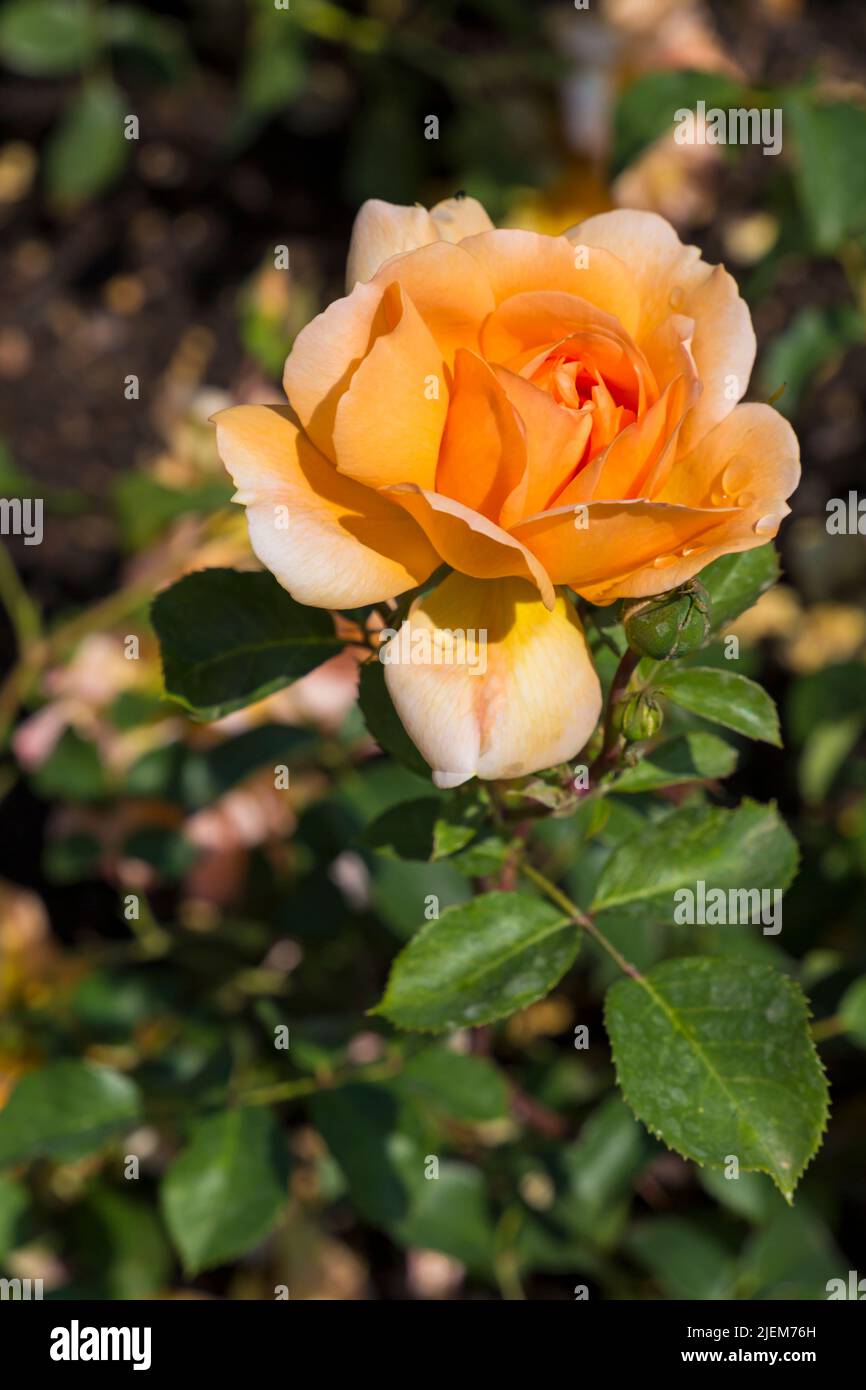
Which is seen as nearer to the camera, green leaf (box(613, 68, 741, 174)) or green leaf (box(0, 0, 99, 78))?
green leaf (box(613, 68, 741, 174))

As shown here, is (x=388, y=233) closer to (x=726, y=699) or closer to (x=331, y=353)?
(x=331, y=353)

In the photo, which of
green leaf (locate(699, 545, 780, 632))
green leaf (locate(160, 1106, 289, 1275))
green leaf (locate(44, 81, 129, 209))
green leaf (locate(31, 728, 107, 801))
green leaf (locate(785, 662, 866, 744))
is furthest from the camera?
green leaf (locate(44, 81, 129, 209))

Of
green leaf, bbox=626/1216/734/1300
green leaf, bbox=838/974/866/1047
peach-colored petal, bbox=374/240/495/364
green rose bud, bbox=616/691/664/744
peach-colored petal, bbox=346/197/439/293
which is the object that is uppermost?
peach-colored petal, bbox=346/197/439/293

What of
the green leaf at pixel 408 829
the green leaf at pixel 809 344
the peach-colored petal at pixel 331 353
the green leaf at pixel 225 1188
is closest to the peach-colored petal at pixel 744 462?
the peach-colored petal at pixel 331 353

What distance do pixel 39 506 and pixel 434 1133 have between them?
1.37m

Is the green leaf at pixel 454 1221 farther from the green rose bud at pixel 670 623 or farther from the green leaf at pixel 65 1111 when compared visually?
the green rose bud at pixel 670 623

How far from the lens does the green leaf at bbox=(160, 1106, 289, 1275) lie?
138 centimetres

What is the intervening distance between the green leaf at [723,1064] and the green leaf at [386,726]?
0.24m

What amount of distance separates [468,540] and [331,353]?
156 millimetres

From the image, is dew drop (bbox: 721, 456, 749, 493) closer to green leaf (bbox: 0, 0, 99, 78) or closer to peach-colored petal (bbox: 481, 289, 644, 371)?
peach-colored petal (bbox: 481, 289, 644, 371)

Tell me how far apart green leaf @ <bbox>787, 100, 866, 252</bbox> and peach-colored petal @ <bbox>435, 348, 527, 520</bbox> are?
3.93ft

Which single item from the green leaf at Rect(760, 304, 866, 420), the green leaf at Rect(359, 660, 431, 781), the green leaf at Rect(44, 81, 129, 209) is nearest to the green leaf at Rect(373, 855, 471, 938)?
the green leaf at Rect(359, 660, 431, 781)

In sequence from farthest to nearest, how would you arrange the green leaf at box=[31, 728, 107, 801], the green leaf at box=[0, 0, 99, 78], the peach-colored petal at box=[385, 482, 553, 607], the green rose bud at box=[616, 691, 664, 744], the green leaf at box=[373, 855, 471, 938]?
the green leaf at box=[0, 0, 99, 78] → the green leaf at box=[31, 728, 107, 801] → the green leaf at box=[373, 855, 471, 938] → the green rose bud at box=[616, 691, 664, 744] → the peach-colored petal at box=[385, 482, 553, 607]

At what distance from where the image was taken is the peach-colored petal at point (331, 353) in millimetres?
833
